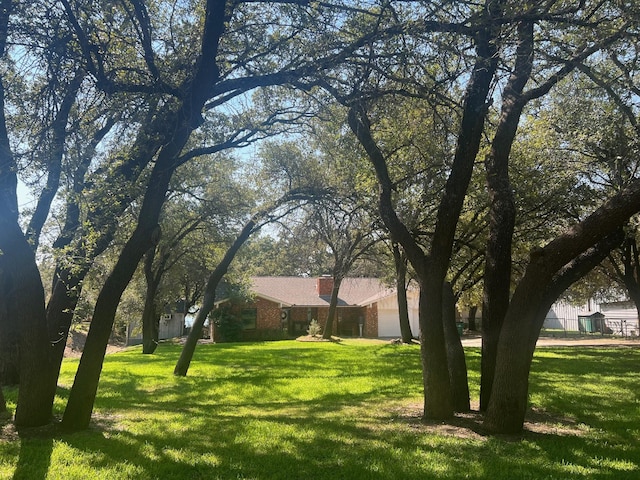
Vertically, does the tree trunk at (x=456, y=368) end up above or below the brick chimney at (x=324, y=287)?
below

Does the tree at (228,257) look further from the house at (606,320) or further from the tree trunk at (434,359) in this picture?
the house at (606,320)

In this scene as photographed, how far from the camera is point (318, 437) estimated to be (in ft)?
21.7

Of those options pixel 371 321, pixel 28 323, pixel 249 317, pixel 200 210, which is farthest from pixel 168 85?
pixel 371 321

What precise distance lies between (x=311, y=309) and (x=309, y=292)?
1963 mm

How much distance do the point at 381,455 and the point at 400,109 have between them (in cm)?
619

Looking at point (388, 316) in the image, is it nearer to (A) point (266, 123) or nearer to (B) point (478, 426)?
(A) point (266, 123)

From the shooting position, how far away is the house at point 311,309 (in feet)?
120

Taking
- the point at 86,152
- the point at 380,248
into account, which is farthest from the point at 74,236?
the point at 380,248

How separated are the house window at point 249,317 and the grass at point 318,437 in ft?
77.8

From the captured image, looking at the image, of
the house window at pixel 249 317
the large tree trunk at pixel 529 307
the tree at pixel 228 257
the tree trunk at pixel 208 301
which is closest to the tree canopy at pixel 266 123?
the large tree trunk at pixel 529 307

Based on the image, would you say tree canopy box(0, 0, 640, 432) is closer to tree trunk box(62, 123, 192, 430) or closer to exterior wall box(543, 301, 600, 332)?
tree trunk box(62, 123, 192, 430)

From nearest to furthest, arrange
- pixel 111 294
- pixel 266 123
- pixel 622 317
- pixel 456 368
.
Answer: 1. pixel 111 294
2. pixel 456 368
3. pixel 266 123
4. pixel 622 317

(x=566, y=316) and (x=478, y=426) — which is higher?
(x=566, y=316)

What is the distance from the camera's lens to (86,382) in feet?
22.3
